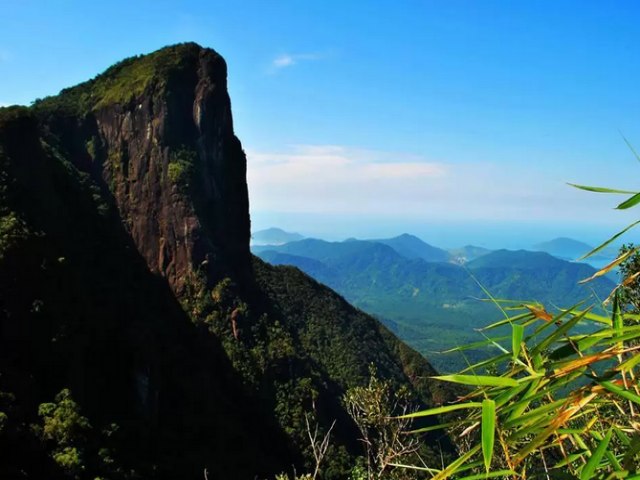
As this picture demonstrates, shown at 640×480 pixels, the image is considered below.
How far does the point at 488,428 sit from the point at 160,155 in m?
59.0

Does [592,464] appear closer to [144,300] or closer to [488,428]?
[488,428]

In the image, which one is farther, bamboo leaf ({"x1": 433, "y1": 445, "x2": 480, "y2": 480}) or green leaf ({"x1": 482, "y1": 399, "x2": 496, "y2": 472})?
bamboo leaf ({"x1": 433, "y1": 445, "x2": 480, "y2": 480})

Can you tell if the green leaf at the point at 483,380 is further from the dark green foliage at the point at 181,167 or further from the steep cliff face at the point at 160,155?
the dark green foliage at the point at 181,167

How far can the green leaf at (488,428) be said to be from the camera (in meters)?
2.28

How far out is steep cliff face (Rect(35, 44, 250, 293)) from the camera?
56.7 m

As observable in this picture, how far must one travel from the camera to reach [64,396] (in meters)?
27.2

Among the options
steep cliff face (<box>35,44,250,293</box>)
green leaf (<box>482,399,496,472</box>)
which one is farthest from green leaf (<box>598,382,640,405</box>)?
steep cliff face (<box>35,44,250,293</box>)

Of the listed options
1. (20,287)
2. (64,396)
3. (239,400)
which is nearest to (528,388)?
(64,396)

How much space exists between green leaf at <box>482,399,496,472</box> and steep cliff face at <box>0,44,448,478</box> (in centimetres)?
2562

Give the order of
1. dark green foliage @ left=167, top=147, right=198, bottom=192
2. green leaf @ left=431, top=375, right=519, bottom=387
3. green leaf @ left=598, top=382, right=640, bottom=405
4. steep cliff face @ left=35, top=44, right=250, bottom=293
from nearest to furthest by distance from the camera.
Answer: green leaf @ left=598, top=382, right=640, bottom=405, green leaf @ left=431, top=375, right=519, bottom=387, dark green foliage @ left=167, top=147, right=198, bottom=192, steep cliff face @ left=35, top=44, right=250, bottom=293

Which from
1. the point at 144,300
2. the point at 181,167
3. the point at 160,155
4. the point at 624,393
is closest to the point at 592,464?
the point at 624,393

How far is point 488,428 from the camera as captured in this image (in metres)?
2.41

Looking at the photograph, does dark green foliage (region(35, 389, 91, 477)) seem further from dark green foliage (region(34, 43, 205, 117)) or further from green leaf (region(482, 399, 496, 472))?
dark green foliage (region(34, 43, 205, 117))

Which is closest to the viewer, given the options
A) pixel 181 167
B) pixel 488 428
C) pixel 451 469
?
pixel 488 428
